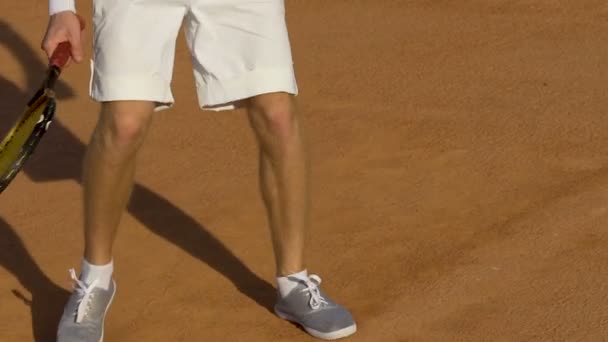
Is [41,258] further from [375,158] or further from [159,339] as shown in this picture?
[375,158]

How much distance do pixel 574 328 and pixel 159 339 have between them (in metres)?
1.46

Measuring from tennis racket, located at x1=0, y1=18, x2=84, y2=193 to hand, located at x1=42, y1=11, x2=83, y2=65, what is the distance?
2 centimetres

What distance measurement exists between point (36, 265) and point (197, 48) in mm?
1416

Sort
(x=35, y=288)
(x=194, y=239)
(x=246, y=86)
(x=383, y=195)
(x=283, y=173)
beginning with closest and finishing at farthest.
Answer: (x=246, y=86) → (x=283, y=173) → (x=35, y=288) → (x=194, y=239) → (x=383, y=195)

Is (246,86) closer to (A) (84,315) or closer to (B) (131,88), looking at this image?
(B) (131,88)

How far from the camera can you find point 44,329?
5.19 metres

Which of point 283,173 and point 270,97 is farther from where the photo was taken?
point 283,173

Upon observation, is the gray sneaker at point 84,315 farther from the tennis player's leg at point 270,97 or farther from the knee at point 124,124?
the tennis player's leg at point 270,97

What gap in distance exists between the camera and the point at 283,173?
493cm

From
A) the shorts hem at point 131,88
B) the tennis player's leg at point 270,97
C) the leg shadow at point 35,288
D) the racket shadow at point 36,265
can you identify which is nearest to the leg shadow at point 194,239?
the racket shadow at point 36,265

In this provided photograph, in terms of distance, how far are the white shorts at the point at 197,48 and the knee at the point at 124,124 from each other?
0.15ft

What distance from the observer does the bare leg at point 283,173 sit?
482cm

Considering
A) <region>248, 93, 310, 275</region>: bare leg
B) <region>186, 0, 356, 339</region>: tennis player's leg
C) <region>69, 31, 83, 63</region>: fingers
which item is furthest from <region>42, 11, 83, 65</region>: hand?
<region>248, 93, 310, 275</region>: bare leg

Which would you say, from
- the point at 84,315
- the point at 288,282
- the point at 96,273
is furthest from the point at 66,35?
the point at 288,282
